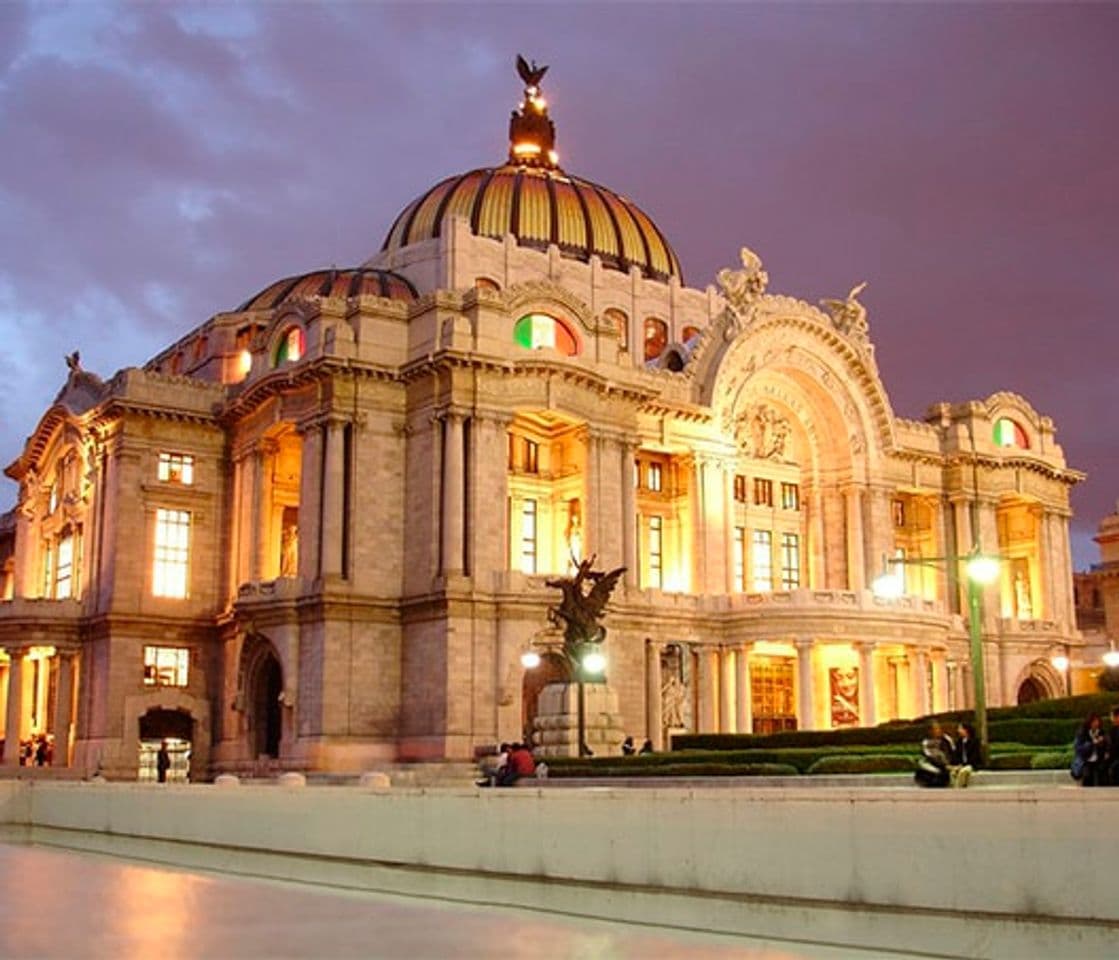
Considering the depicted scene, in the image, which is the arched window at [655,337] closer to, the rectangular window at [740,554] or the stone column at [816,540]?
the stone column at [816,540]

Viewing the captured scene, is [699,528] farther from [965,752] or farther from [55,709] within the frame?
[965,752]

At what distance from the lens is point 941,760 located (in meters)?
23.0

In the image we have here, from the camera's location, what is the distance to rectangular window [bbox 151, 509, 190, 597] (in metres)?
57.8

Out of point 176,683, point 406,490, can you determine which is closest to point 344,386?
point 406,490

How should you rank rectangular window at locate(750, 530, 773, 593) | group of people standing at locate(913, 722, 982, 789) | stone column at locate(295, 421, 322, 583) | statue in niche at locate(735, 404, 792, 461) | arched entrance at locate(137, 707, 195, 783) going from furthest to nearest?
statue in niche at locate(735, 404, 792, 461)
rectangular window at locate(750, 530, 773, 593)
arched entrance at locate(137, 707, 195, 783)
stone column at locate(295, 421, 322, 583)
group of people standing at locate(913, 722, 982, 789)

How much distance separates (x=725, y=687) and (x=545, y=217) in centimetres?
2700

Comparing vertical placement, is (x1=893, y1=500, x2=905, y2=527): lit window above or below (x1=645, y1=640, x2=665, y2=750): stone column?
above

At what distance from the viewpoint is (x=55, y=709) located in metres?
59.2

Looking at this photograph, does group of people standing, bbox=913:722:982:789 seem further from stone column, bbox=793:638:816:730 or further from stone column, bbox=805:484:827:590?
stone column, bbox=805:484:827:590

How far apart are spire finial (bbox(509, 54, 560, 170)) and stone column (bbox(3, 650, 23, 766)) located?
41.5 m

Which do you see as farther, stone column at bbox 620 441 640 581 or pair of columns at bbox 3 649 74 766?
pair of columns at bbox 3 649 74 766

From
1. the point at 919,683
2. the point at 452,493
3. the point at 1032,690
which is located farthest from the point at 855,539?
the point at 452,493

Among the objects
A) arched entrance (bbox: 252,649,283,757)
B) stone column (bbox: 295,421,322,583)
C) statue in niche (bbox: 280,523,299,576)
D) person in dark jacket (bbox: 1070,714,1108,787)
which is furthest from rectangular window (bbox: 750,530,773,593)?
person in dark jacket (bbox: 1070,714,1108,787)

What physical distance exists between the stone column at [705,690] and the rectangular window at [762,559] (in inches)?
299
